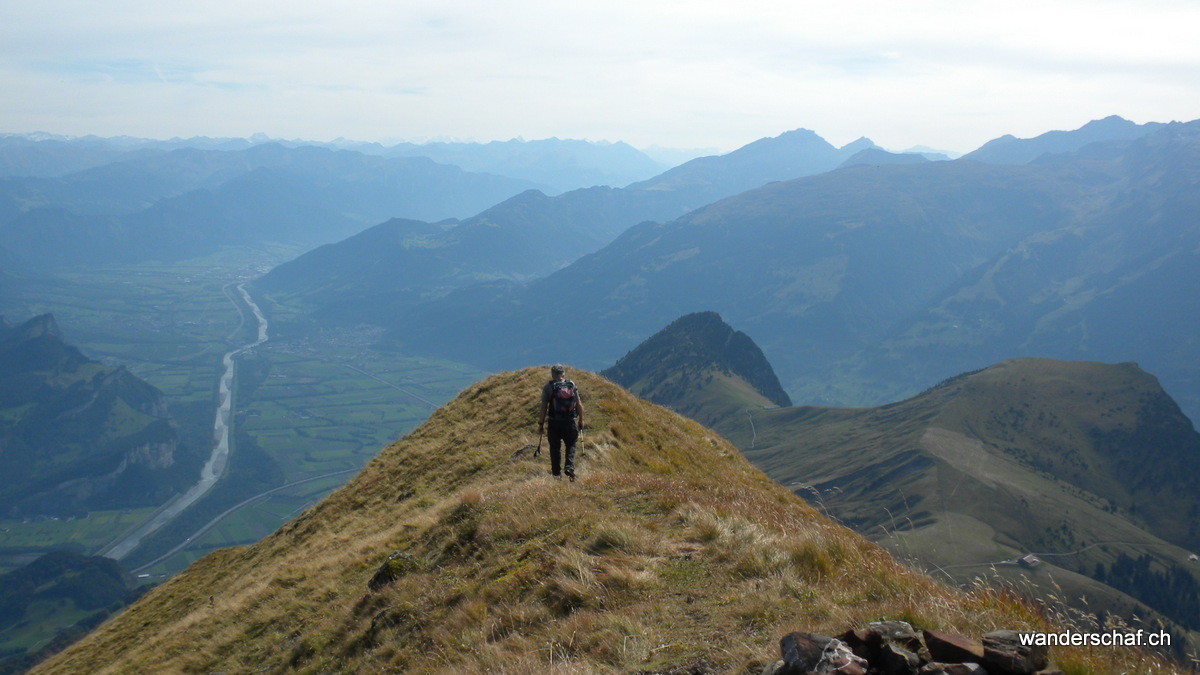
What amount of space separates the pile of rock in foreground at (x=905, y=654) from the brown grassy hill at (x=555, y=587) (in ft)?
1.69

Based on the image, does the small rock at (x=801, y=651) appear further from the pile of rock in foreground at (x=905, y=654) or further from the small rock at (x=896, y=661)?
the small rock at (x=896, y=661)

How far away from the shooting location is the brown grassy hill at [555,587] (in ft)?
29.7

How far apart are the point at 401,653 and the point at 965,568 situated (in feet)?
460

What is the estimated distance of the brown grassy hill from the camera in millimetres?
9055

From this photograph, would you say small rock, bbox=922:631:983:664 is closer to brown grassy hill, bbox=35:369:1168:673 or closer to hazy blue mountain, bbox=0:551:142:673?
brown grassy hill, bbox=35:369:1168:673

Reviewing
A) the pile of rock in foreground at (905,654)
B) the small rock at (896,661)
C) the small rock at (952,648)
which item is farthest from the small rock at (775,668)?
the small rock at (952,648)

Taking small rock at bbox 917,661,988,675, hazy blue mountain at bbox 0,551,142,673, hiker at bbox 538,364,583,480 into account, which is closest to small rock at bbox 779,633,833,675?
small rock at bbox 917,661,988,675

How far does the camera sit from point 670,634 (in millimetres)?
9398

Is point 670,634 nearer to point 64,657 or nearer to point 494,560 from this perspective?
point 494,560

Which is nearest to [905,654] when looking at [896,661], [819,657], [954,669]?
[896,661]

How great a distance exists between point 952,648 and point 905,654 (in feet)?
1.68

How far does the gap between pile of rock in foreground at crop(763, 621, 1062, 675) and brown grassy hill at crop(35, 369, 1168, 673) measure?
0.51 meters

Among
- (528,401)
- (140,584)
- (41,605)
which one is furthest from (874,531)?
(41,605)

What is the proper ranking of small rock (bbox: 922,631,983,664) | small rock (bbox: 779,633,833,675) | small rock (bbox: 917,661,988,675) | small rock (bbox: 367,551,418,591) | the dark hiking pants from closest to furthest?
1. small rock (bbox: 917,661,988,675)
2. small rock (bbox: 922,631,983,664)
3. small rock (bbox: 779,633,833,675)
4. small rock (bbox: 367,551,418,591)
5. the dark hiking pants
